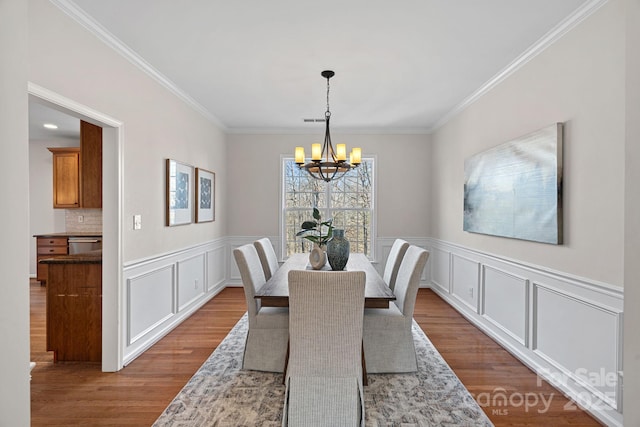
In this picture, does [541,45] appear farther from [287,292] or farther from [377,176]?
[377,176]

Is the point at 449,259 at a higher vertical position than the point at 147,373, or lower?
higher

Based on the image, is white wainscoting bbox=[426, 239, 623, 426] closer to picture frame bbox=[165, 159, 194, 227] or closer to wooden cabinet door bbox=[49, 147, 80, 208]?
picture frame bbox=[165, 159, 194, 227]

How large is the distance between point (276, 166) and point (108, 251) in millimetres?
3287

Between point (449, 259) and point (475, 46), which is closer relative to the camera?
point (475, 46)

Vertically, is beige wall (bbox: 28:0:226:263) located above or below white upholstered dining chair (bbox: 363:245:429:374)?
above

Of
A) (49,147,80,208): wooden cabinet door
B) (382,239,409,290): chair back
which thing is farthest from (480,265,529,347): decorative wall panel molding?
(49,147,80,208): wooden cabinet door

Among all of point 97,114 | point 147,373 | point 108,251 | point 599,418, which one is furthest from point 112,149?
point 599,418

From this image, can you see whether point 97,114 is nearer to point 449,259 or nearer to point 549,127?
point 549,127

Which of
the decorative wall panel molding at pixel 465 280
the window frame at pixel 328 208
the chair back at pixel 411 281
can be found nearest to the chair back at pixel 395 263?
the chair back at pixel 411 281

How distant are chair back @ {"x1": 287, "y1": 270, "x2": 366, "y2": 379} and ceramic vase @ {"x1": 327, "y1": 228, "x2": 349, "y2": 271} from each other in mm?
1073

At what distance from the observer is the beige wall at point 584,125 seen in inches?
82.2

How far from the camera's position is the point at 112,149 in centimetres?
285

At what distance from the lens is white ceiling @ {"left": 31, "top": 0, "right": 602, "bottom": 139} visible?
2.31 meters

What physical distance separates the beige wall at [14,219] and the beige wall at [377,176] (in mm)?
4982
